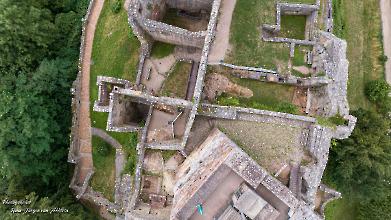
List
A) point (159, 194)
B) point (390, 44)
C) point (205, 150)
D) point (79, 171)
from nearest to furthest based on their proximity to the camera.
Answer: point (205, 150), point (159, 194), point (79, 171), point (390, 44)

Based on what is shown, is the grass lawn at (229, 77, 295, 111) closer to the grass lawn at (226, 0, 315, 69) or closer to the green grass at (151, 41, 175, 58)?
the grass lawn at (226, 0, 315, 69)

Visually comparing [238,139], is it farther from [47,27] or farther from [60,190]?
[47,27]

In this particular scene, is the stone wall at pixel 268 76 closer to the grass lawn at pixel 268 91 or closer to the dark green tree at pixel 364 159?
the grass lawn at pixel 268 91

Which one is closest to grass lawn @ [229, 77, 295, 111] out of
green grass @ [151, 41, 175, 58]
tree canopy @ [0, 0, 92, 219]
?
green grass @ [151, 41, 175, 58]

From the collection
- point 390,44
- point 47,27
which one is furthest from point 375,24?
point 47,27

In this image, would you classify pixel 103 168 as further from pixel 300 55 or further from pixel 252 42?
pixel 300 55

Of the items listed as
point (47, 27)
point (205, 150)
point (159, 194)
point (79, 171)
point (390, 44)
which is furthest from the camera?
point (390, 44)
